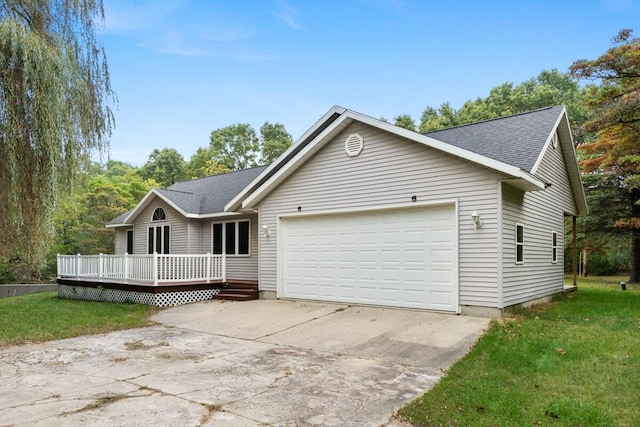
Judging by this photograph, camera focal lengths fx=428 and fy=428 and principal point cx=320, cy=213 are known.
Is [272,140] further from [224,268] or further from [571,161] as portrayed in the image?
[571,161]

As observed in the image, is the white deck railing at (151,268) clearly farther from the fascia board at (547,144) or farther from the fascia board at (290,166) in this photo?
the fascia board at (547,144)

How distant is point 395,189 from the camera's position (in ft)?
31.7

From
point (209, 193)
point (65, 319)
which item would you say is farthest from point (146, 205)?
point (65, 319)

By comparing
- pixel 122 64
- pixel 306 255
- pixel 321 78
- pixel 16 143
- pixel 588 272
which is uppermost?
pixel 321 78

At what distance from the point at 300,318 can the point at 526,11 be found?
41.5 ft

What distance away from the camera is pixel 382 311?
30.8ft

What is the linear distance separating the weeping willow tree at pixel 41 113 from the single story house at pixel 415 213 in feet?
16.3

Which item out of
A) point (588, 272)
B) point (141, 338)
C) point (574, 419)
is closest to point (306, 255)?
point (141, 338)

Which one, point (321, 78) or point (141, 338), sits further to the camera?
point (321, 78)

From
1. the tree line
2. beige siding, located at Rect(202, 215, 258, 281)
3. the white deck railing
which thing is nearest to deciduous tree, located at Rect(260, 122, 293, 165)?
beige siding, located at Rect(202, 215, 258, 281)

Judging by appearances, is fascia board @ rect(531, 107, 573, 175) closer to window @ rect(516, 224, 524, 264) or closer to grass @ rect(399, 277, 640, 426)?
window @ rect(516, 224, 524, 264)

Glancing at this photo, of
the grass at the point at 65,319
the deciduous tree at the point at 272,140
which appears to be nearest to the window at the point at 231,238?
the grass at the point at 65,319

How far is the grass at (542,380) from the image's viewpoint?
3854 mm

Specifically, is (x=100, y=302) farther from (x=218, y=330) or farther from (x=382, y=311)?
(x=382, y=311)
